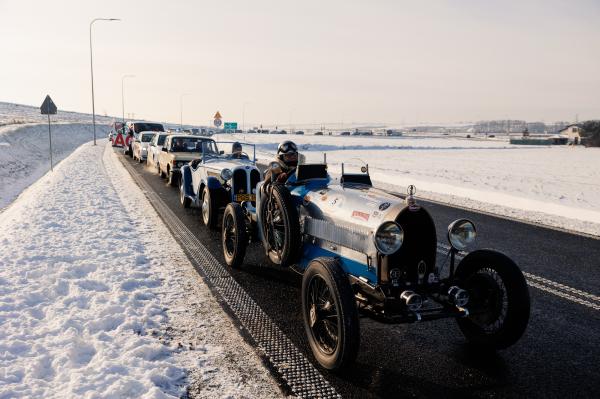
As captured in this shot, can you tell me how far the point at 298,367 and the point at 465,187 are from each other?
1438 centimetres

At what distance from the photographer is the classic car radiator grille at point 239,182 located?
8.79 meters

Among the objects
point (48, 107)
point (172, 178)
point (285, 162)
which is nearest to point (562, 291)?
point (285, 162)

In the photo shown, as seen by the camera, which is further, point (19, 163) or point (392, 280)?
point (19, 163)

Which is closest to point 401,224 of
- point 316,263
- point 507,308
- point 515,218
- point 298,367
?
point 316,263

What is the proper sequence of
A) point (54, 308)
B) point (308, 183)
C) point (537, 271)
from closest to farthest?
point (54, 308) < point (308, 183) < point (537, 271)

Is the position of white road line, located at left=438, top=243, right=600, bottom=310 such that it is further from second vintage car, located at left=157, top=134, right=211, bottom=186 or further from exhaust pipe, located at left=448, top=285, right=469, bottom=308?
second vintage car, located at left=157, top=134, right=211, bottom=186

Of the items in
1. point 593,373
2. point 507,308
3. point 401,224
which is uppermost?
point 401,224

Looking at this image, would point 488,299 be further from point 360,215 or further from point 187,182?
point 187,182

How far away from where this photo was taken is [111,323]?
4648 mm

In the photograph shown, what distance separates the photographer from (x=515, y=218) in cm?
1066

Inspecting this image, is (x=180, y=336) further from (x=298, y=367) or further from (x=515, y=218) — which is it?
(x=515, y=218)

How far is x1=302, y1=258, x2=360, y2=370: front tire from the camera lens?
3.61 metres

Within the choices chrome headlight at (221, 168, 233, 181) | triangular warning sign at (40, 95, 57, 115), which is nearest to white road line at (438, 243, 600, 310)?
chrome headlight at (221, 168, 233, 181)

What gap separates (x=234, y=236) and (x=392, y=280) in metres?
3.15
